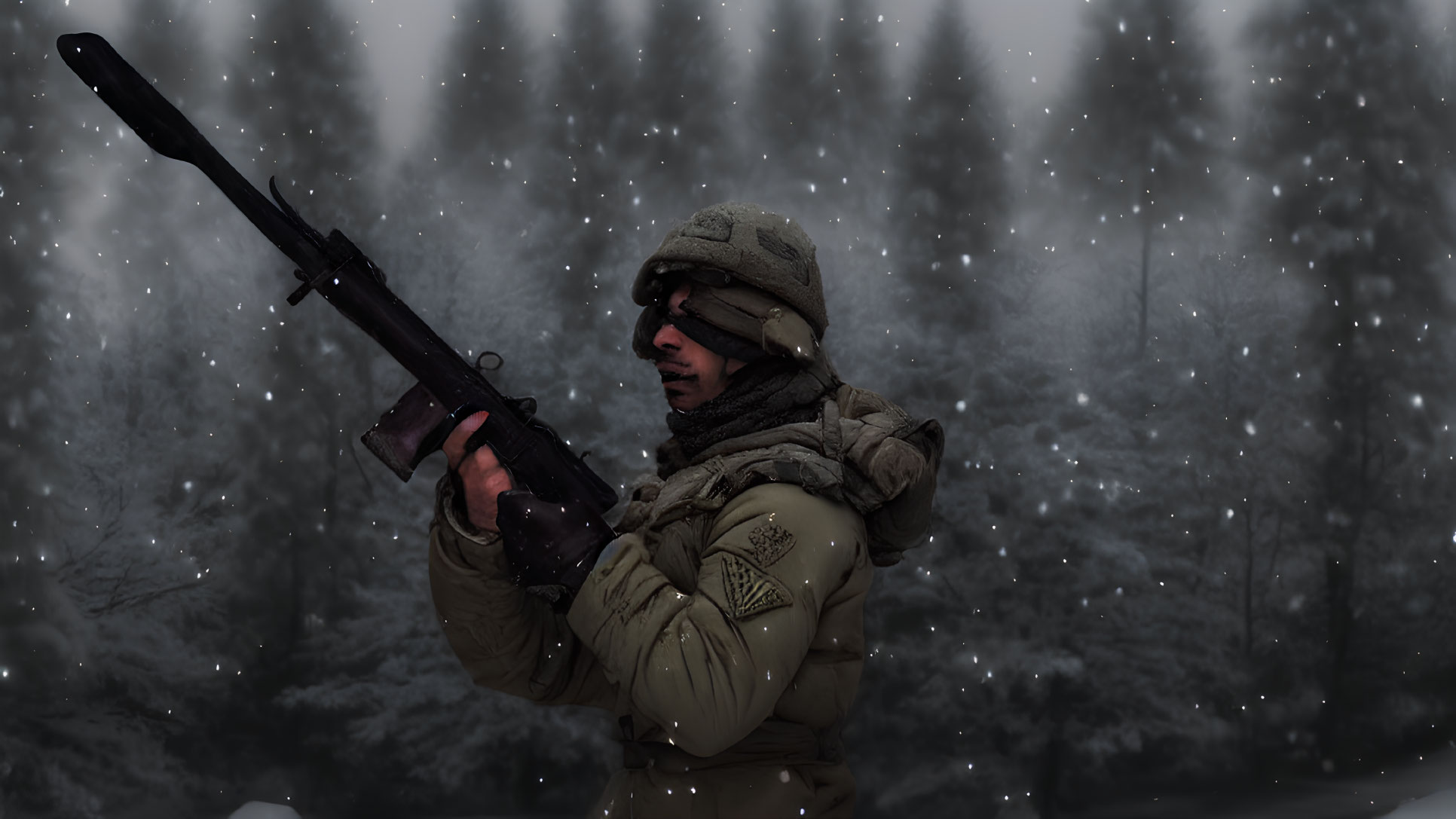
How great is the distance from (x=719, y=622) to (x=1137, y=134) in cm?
386

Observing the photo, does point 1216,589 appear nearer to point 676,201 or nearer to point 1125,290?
point 1125,290

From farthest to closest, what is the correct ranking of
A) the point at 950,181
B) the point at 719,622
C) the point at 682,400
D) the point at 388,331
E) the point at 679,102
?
the point at 950,181, the point at 679,102, the point at 682,400, the point at 388,331, the point at 719,622

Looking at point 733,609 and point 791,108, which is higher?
point 791,108

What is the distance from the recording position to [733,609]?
214 cm

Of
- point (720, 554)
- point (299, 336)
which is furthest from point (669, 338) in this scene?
point (299, 336)

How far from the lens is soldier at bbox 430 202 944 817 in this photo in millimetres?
2150

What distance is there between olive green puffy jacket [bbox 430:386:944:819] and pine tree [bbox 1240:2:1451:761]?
3.35 metres

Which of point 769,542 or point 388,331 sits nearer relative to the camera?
point 769,542

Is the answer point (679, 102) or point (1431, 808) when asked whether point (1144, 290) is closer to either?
point (679, 102)

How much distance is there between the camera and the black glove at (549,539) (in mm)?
2195

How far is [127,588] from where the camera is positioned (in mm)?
4809

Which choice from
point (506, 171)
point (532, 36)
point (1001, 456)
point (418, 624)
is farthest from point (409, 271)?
point (1001, 456)

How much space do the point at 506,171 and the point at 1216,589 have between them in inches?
141

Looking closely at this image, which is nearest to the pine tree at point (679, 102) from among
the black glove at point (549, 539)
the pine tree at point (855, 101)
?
the pine tree at point (855, 101)
